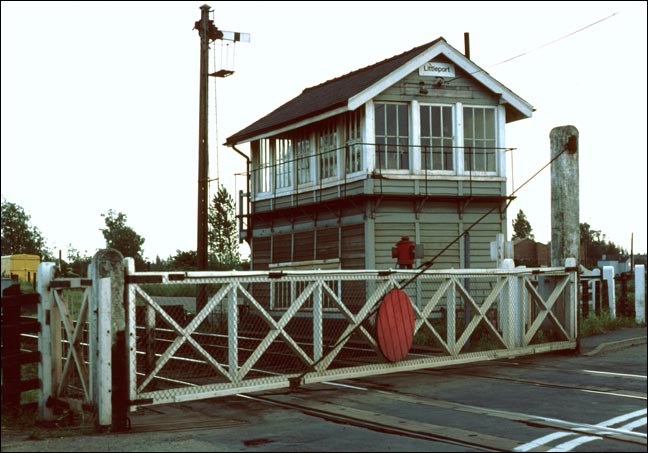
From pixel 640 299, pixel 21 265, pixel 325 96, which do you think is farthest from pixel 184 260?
pixel 640 299

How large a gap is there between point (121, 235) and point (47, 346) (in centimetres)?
6646

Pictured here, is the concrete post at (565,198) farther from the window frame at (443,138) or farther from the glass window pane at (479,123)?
the glass window pane at (479,123)

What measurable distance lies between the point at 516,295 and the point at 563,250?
2.25 m

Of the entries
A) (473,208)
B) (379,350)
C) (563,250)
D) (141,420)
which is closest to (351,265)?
(473,208)

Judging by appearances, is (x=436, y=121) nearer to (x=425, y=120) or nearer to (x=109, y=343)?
(x=425, y=120)

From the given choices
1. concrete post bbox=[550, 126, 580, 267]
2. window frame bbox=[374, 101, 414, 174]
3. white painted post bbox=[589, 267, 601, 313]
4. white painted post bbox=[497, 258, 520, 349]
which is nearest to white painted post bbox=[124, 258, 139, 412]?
white painted post bbox=[497, 258, 520, 349]

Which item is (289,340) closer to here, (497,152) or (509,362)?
(509,362)

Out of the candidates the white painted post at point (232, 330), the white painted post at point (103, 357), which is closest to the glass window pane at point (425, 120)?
the white painted post at point (232, 330)

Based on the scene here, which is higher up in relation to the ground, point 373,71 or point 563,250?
point 373,71

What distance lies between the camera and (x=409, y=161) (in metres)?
21.4

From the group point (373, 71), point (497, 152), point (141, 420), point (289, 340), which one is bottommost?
point (141, 420)

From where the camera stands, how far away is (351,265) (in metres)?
21.8

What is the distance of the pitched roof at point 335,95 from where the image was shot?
2100 centimetres

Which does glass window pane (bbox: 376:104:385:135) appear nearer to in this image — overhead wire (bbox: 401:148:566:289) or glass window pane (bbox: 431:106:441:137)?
glass window pane (bbox: 431:106:441:137)
